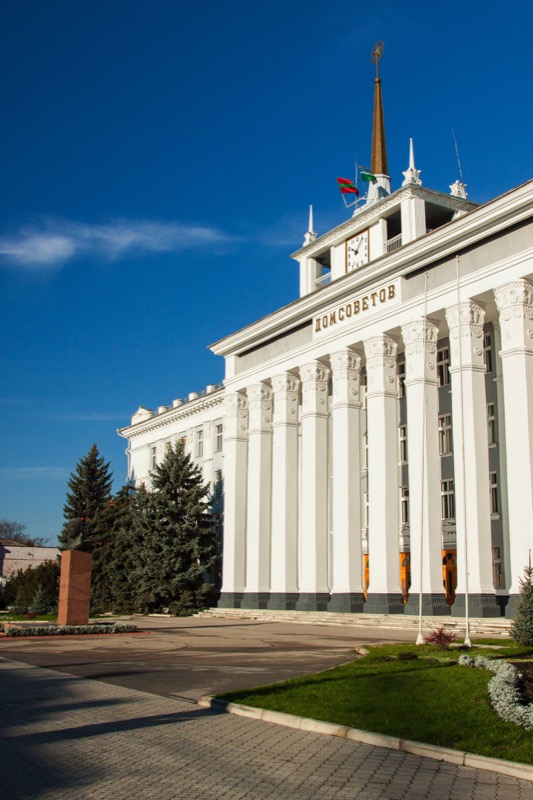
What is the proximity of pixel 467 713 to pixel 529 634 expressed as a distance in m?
9.78

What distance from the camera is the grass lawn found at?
8.30 metres

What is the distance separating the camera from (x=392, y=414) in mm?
32844

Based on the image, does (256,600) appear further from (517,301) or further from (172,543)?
(517,301)

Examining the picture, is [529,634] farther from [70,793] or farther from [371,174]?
[371,174]

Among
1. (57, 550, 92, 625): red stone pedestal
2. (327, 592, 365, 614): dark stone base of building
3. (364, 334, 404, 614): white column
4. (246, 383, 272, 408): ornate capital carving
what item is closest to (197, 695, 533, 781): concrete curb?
(57, 550, 92, 625): red stone pedestal

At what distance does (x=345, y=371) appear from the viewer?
35.4 metres

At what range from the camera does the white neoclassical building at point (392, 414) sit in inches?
Result: 1075

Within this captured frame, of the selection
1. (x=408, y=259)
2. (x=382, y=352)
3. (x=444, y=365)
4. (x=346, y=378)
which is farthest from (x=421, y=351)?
(x=444, y=365)

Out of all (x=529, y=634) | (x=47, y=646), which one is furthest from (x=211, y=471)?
(x=529, y=634)

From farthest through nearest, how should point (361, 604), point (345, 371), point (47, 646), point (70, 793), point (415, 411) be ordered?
point (345, 371) < point (361, 604) < point (415, 411) < point (47, 646) < point (70, 793)

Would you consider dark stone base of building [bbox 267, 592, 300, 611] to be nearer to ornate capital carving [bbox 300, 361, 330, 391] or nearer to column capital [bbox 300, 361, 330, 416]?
column capital [bbox 300, 361, 330, 416]

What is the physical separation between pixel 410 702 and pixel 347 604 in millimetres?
23197

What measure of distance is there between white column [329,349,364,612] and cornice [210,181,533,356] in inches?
125

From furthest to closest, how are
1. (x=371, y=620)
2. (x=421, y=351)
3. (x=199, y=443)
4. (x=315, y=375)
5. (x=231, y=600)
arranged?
(x=199, y=443) → (x=231, y=600) → (x=315, y=375) → (x=421, y=351) → (x=371, y=620)
